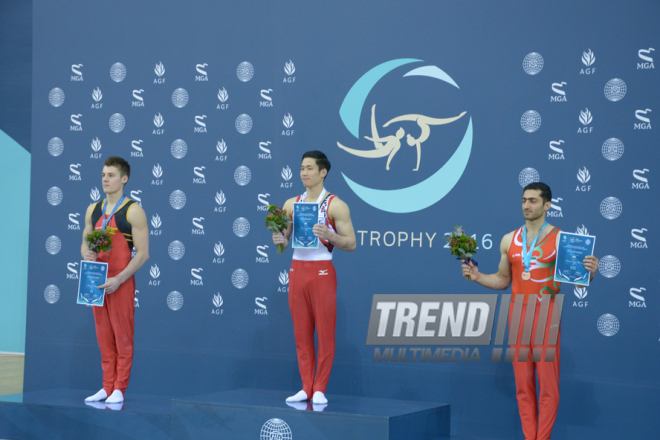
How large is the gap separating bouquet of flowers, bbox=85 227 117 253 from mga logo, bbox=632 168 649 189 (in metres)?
3.68

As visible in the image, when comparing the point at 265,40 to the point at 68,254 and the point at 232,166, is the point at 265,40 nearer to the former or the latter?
the point at 232,166

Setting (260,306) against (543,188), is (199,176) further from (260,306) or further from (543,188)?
(543,188)

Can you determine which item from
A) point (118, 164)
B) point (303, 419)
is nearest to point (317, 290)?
point (303, 419)

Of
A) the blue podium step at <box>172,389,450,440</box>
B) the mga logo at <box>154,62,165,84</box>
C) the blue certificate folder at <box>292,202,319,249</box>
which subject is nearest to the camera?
the blue podium step at <box>172,389,450,440</box>

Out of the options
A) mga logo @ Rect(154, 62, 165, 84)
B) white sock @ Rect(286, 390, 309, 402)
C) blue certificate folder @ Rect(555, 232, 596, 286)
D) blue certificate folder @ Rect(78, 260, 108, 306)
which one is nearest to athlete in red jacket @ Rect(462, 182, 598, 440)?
blue certificate folder @ Rect(555, 232, 596, 286)

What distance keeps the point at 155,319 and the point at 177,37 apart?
2534 millimetres

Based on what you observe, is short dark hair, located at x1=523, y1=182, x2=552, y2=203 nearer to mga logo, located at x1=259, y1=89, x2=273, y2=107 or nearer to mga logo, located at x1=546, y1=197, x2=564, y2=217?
mga logo, located at x1=546, y1=197, x2=564, y2=217

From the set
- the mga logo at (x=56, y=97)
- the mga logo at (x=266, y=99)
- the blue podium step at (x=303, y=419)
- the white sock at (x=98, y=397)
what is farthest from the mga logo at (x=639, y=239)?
the mga logo at (x=56, y=97)

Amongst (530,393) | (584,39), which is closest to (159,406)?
(530,393)

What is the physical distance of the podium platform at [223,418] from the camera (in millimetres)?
4090

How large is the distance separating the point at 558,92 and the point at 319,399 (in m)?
2.79

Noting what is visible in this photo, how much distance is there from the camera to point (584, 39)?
16.3 feet

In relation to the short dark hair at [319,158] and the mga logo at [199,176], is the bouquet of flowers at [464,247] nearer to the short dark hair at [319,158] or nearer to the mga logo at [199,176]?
the short dark hair at [319,158]

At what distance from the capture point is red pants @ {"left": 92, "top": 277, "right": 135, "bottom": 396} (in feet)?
16.0
